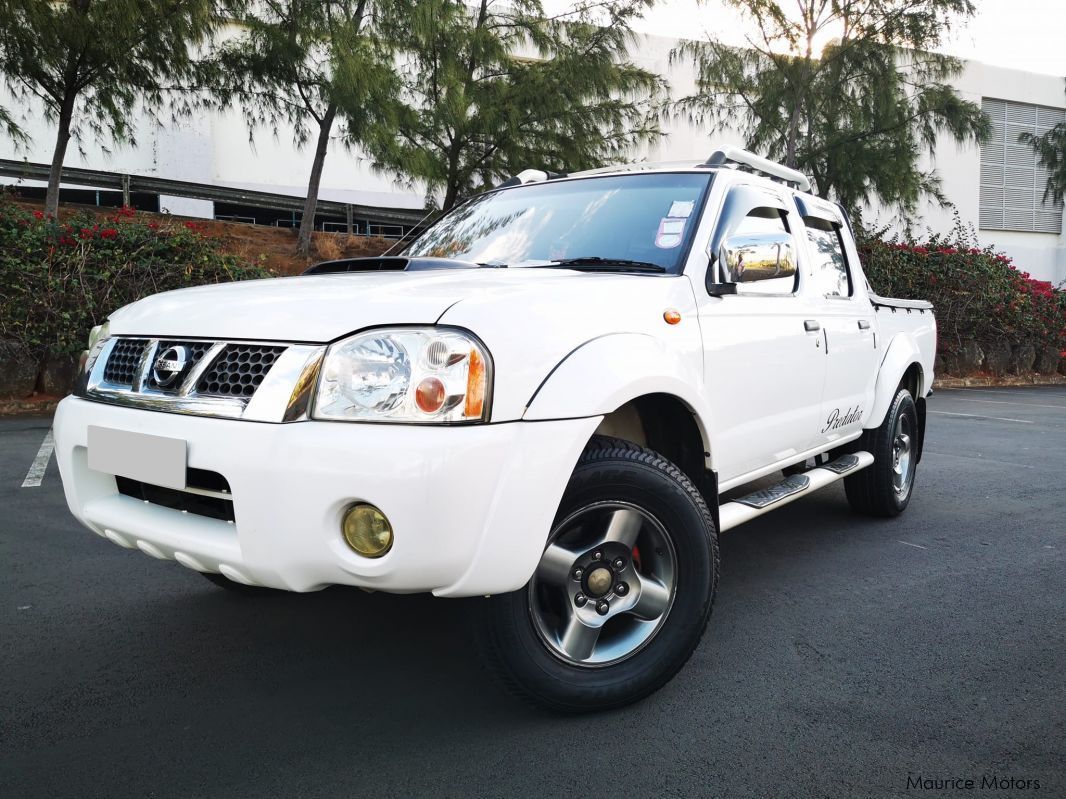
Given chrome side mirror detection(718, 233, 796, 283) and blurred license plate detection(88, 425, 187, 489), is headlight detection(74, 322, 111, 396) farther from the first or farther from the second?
chrome side mirror detection(718, 233, 796, 283)

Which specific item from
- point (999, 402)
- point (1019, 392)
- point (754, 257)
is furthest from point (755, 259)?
point (1019, 392)

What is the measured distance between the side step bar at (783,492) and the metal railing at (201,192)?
918cm

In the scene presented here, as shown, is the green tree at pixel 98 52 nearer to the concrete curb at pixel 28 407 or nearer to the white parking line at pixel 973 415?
the concrete curb at pixel 28 407

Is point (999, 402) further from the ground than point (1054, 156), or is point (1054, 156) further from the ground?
point (1054, 156)

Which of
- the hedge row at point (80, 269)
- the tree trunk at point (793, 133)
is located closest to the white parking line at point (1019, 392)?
the tree trunk at point (793, 133)

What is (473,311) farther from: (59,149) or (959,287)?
(959,287)

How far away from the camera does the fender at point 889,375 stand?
4.79 m

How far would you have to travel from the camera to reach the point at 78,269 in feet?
30.9

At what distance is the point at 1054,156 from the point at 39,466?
2998 centimetres

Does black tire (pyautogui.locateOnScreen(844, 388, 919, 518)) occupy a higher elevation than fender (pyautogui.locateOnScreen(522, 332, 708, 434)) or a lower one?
lower

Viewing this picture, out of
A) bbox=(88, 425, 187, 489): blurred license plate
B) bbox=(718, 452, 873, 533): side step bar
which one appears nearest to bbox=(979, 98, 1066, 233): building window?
bbox=(718, 452, 873, 533): side step bar

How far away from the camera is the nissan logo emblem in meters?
2.49

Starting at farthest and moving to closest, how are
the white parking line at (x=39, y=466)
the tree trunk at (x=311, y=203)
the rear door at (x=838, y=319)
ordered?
the tree trunk at (x=311, y=203) → the white parking line at (x=39, y=466) → the rear door at (x=838, y=319)

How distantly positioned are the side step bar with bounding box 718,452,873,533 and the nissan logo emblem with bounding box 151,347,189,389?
1.84 m
